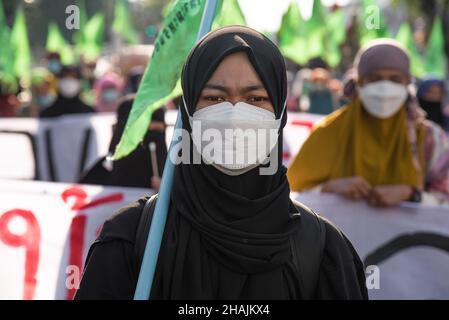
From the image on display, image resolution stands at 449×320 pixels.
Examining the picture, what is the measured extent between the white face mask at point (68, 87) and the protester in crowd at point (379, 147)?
415 centimetres

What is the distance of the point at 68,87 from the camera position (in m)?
8.12

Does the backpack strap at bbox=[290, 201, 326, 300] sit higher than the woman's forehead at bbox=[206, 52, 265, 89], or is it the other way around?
the woman's forehead at bbox=[206, 52, 265, 89]

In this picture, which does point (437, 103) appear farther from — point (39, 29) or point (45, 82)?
point (39, 29)

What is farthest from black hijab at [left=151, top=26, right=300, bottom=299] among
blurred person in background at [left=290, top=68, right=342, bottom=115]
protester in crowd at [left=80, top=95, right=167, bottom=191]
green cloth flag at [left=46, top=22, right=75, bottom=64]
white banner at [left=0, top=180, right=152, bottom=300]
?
green cloth flag at [left=46, top=22, right=75, bottom=64]

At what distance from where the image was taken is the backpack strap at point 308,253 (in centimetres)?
197

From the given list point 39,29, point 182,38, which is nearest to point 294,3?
point 182,38

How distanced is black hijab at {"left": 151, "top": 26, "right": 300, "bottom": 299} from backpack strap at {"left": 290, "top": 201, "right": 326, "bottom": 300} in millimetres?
21

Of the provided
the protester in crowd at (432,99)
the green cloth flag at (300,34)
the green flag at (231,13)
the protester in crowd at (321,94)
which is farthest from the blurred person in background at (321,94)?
the green flag at (231,13)

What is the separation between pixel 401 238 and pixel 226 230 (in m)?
2.43

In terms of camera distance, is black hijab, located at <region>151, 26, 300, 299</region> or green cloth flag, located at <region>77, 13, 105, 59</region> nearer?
black hijab, located at <region>151, 26, 300, 299</region>

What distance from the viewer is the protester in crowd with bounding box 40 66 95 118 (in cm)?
775

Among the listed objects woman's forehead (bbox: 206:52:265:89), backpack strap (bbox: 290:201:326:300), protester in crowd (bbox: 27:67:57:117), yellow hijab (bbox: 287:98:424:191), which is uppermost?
woman's forehead (bbox: 206:52:265:89)

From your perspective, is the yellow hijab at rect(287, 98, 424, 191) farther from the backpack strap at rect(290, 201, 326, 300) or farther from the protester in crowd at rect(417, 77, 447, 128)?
the protester in crowd at rect(417, 77, 447, 128)

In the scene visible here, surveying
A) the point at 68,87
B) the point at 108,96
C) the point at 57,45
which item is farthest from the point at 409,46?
the point at 57,45
